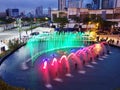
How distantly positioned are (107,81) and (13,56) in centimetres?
1508

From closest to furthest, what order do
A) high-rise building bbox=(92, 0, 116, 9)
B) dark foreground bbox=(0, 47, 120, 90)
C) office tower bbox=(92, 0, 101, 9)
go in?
dark foreground bbox=(0, 47, 120, 90), high-rise building bbox=(92, 0, 116, 9), office tower bbox=(92, 0, 101, 9)

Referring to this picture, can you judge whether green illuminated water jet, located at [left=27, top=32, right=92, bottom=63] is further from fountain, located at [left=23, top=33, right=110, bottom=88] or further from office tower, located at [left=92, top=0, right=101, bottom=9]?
office tower, located at [left=92, top=0, right=101, bottom=9]

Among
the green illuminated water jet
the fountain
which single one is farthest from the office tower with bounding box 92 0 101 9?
the fountain

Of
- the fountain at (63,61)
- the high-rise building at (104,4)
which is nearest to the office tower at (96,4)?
the high-rise building at (104,4)

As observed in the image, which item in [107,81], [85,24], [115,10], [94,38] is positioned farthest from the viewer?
[115,10]

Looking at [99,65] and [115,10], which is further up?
[115,10]

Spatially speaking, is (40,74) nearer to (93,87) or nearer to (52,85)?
(52,85)

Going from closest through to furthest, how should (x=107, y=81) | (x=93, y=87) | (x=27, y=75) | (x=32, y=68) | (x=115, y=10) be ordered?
(x=93, y=87) → (x=107, y=81) → (x=27, y=75) → (x=32, y=68) → (x=115, y=10)

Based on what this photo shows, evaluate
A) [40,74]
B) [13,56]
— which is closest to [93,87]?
[40,74]

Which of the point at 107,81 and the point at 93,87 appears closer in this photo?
the point at 93,87

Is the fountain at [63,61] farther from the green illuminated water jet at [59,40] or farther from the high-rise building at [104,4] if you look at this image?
the high-rise building at [104,4]

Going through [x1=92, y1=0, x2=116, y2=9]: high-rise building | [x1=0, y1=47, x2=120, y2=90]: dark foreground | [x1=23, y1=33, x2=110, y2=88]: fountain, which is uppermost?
[x1=92, y1=0, x2=116, y2=9]: high-rise building

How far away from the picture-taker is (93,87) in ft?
63.6

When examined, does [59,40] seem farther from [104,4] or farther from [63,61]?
[104,4]
